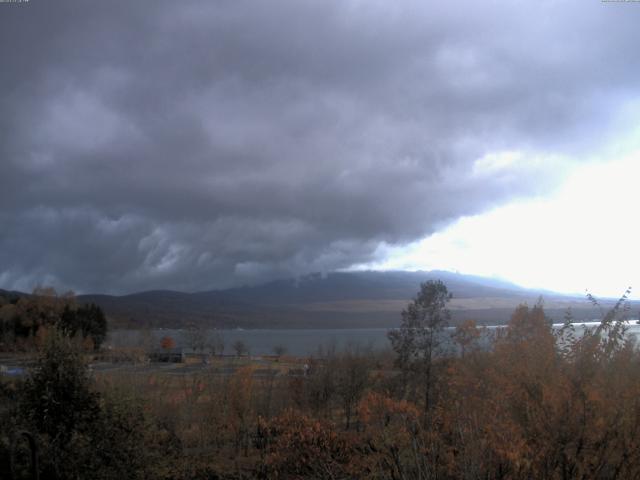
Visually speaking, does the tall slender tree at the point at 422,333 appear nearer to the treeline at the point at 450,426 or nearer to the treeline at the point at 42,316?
the treeline at the point at 450,426

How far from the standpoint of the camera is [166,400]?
76.2ft

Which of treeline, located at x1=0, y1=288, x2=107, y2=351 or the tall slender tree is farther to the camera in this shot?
treeline, located at x1=0, y1=288, x2=107, y2=351

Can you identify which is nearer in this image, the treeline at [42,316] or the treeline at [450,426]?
the treeline at [450,426]

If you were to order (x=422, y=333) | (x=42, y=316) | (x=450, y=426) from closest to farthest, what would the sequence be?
1. (x=450, y=426)
2. (x=422, y=333)
3. (x=42, y=316)

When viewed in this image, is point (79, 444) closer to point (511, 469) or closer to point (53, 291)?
point (511, 469)

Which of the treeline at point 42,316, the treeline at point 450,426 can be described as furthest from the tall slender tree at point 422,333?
the treeline at point 42,316

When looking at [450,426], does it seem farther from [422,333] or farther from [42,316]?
[42,316]

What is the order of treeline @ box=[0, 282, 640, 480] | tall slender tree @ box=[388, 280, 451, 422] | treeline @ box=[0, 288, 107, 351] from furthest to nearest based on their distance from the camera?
treeline @ box=[0, 288, 107, 351], tall slender tree @ box=[388, 280, 451, 422], treeline @ box=[0, 282, 640, 480]

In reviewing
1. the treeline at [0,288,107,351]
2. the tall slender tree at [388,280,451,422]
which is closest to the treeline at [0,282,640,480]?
the tall slender tree at [388,280,451,422]

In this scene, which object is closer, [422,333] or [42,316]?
[422,333]

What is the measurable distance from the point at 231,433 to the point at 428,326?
470 inches

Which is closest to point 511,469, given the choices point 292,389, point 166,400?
point 166,400

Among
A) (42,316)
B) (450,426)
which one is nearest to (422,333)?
(450,426)

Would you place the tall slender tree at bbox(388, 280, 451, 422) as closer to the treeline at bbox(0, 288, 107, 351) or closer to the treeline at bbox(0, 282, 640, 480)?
the treeline at bbox(0, 282, 640, 480)
